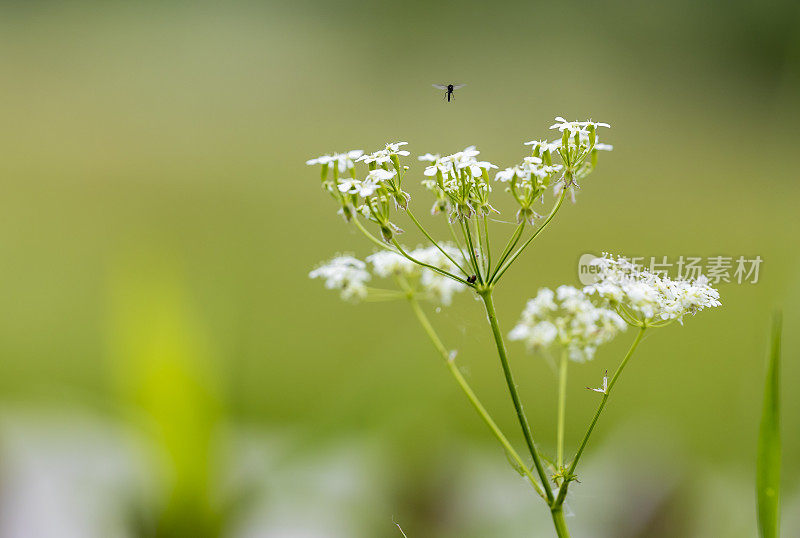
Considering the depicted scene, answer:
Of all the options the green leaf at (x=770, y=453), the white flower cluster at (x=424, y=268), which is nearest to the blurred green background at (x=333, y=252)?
the white flower cluster at (x=424, y=268)

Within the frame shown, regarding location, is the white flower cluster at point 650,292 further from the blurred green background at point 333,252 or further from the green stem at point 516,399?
the blurred green background at point 333,252

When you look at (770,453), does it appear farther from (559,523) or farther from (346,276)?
(346,276)

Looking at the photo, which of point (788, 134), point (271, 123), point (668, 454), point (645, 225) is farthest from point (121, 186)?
point (788, 134)

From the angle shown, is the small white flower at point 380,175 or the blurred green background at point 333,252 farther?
the blurred green background at point 333,252

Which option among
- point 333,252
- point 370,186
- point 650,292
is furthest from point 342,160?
point 333,252

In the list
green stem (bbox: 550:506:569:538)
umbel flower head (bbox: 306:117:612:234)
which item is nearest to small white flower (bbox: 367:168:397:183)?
umbel flower head (bbox: 306:117:612:234)
